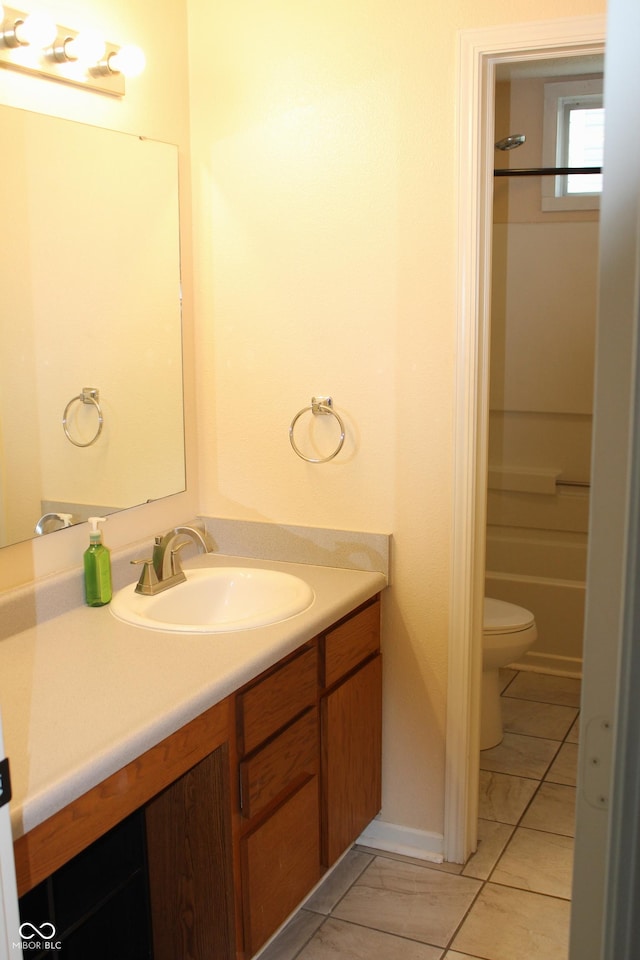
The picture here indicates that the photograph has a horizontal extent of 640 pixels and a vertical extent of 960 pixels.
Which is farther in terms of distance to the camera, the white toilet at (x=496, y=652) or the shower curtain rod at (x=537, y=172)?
the shower curtain rod at (x=537, y=172)

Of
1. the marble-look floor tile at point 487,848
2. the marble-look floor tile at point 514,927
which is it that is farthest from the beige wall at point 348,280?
the marble-look floor tile at point 514,927

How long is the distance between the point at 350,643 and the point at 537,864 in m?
0.85

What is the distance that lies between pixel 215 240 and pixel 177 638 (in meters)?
1.14

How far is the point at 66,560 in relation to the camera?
7.00 feet

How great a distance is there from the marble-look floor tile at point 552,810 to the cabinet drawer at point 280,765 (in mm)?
920

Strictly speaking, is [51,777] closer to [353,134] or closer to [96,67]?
[96,67]

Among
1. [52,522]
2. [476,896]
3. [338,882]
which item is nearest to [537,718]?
[476,896]

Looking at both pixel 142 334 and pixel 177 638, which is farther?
pixel 142 334

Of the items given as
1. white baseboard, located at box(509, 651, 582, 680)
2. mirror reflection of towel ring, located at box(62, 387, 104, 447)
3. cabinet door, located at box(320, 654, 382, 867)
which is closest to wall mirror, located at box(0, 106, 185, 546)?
mirror reflection of towel ring, located at box(62, 387, 104, 447)

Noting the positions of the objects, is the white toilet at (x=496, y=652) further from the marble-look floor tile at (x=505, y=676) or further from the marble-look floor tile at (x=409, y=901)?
the marble-look floor tile at (x=409, y=901)

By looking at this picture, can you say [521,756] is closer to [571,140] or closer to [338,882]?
[338,882]

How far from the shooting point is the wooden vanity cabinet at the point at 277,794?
1.87 metres

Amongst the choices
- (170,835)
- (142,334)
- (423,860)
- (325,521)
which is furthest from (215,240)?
(423,860)

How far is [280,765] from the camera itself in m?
1.99
